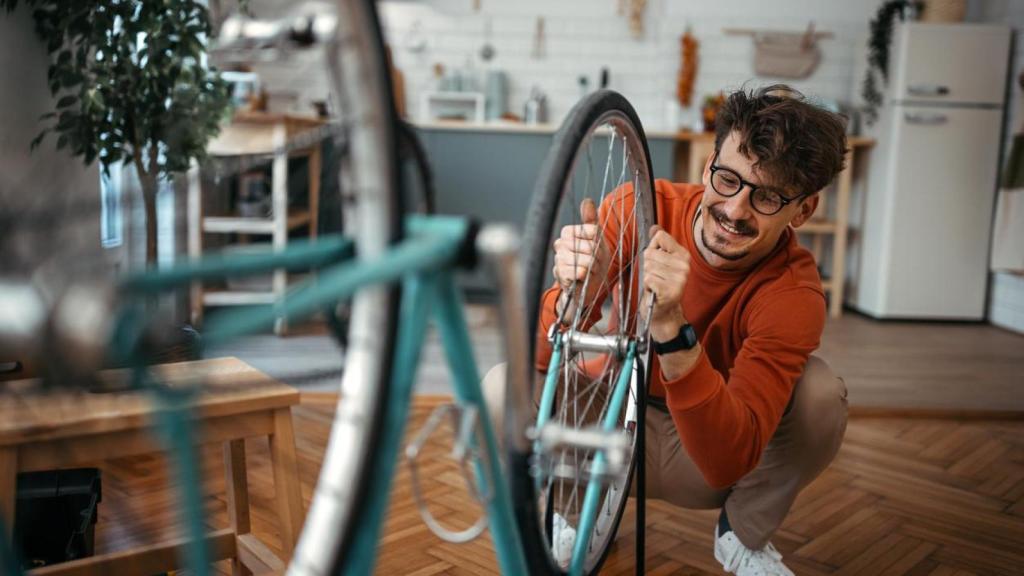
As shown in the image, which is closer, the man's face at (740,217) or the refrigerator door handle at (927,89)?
the man's face at (740,217)

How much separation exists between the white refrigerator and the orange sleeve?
122 inches

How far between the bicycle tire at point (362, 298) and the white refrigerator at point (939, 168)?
402cm

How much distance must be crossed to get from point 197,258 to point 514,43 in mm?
4879

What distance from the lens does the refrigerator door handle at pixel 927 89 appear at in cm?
397

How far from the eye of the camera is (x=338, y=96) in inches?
20.2

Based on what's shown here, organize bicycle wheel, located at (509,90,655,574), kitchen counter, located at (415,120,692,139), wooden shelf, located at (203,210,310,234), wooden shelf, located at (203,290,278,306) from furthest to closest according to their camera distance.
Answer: kitchen counter, located at (415,120,692,139), wooden shelf, located at (203,210,310,234), wooden shelf, located at (203,290,278,306), bicycle wheel, located at (509,90,655,574)

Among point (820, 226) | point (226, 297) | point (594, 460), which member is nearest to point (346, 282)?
point (594, 460)

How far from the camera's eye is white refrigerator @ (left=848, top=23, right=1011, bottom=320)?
396 centimetres

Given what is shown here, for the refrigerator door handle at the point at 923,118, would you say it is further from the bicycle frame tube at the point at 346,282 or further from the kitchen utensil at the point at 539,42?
the bicycle frame tube at the point at 346,282

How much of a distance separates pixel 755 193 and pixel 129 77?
1.58m

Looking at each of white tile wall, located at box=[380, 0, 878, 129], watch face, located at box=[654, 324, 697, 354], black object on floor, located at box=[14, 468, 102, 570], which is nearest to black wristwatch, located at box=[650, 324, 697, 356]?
watch face, located at box=[654, 324, 697, 354]

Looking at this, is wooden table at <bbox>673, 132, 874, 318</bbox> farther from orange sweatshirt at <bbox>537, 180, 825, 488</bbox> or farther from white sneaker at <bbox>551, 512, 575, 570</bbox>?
white sneaker at <bbox>551, 512, 575, 570</bbox>

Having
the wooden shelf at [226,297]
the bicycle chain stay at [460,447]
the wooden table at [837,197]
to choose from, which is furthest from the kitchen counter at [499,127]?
the bicycle chain stay at [460,447]

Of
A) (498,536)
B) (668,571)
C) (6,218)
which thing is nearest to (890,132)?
(668,571)
